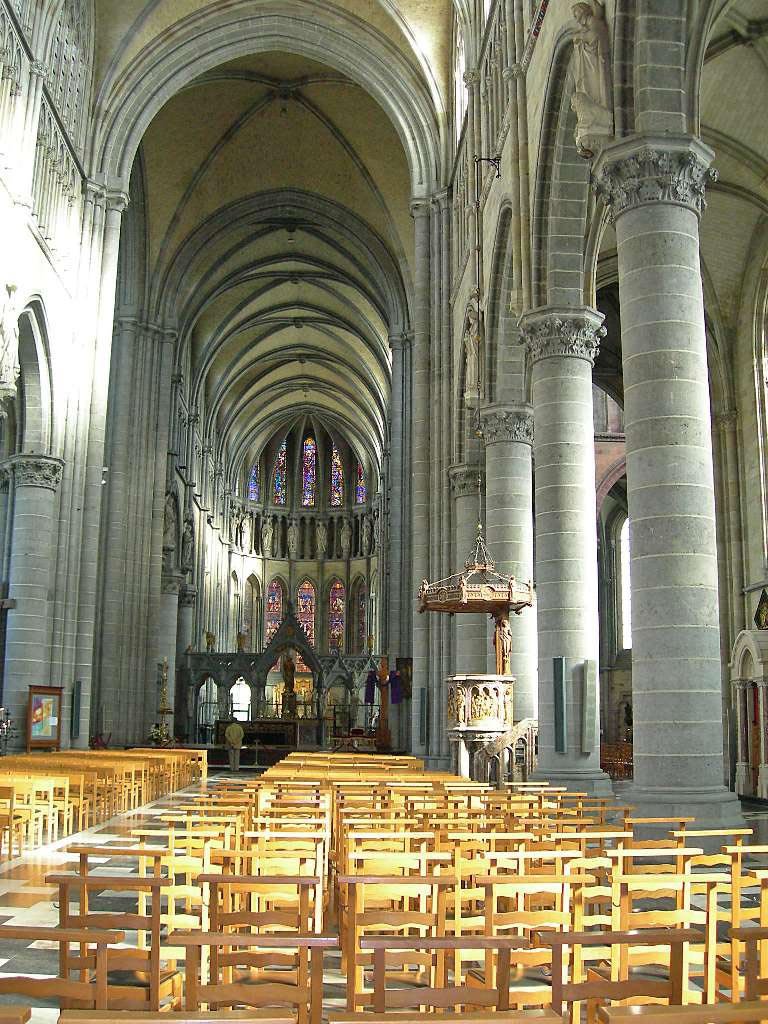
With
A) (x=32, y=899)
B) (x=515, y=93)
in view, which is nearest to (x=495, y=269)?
(x=515, y=93)

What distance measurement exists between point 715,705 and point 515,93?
37.0ft

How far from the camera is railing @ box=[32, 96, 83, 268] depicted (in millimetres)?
23109

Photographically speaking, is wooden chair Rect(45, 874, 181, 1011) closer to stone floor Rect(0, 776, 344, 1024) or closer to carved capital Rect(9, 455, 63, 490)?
stone floor Rect(0, 776, 344, 1024)

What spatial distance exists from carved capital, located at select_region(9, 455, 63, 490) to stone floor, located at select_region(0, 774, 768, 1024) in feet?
32.7

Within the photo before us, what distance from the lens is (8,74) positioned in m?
20.8

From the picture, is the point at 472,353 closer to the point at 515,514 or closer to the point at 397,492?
the point at 515,514

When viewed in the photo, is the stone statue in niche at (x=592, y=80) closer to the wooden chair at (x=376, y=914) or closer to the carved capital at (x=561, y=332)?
the carved capital at (x=561, y=332)

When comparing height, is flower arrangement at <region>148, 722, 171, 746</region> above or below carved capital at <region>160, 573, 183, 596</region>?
below

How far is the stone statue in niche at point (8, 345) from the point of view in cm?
1958

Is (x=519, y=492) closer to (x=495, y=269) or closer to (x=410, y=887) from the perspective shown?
(x=495, y=269)

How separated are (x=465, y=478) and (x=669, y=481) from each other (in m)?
13.1

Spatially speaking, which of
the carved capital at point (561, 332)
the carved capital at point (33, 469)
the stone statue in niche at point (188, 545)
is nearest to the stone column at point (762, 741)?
the carved capital at point (561, 332)

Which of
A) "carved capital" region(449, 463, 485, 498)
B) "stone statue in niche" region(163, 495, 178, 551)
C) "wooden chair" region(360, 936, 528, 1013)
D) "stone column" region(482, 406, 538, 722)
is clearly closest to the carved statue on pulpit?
"stone column" region(482, 406, 538, 722)

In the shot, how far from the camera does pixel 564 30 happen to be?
1407cm
